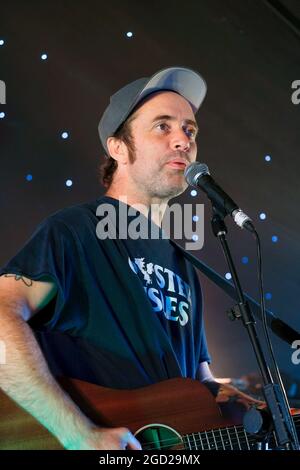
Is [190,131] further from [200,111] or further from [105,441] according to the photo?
[105,441]

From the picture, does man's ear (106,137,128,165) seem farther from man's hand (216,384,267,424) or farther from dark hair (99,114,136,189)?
man's hand (216,384,267,424)

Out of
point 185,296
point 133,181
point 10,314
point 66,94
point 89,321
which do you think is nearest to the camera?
point 10,314

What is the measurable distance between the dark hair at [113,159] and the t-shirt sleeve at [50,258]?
436mm

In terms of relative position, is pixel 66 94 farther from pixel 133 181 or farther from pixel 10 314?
pixel 10 314

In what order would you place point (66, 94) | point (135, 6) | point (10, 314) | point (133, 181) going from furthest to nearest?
point (135, 6) → point (66, 94) → point (133, 181) → point (10, 314)

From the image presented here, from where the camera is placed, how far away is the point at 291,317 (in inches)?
90.2

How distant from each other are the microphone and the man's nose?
0.47 meters

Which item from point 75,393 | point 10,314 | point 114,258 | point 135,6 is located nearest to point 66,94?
point 135,6

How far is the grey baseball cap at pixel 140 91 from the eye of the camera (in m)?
2.05

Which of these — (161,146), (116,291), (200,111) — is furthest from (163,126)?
(116,291)

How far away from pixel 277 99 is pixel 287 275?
0.80m

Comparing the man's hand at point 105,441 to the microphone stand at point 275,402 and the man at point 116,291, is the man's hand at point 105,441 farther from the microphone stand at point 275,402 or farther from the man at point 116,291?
the microphone stand at point 275,402

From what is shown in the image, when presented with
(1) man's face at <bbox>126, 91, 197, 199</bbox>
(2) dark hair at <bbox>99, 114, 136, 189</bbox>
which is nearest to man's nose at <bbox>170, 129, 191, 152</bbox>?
(1) man's face at <bbox>126, 91, 197, 199</bbox>

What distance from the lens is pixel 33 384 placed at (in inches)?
54.5
